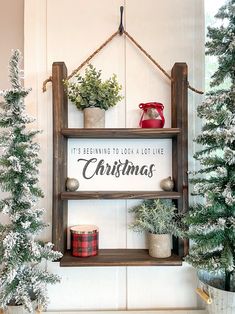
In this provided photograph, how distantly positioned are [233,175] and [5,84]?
123 cm

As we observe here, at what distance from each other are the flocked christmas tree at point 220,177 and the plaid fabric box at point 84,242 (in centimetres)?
45

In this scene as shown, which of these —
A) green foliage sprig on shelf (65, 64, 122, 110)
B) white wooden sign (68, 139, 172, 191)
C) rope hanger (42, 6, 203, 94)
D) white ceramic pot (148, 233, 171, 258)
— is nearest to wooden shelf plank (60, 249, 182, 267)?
white ceramic pot (148, 233, 171, 258)

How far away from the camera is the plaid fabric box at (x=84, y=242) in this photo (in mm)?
1271

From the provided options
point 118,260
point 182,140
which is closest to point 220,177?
point 182,140

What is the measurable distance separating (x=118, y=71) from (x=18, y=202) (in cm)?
82

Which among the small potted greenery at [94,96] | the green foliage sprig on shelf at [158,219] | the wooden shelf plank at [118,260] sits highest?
the small potted greenery at [94,96]

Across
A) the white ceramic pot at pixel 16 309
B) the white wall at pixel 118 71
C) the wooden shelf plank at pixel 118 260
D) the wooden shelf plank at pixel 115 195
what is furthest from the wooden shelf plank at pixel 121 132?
the white ceramic pot at pixel 16 309

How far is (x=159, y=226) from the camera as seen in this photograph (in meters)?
1.25

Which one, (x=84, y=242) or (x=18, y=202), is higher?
(x=18, y=202)

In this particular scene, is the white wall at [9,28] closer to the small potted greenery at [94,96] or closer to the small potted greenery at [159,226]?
the small potted greenery at [94,96]

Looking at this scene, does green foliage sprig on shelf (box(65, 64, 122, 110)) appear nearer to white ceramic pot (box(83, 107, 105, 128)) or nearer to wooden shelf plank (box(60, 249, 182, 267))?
white ceramic pot (box(83, 107, 105, 128))

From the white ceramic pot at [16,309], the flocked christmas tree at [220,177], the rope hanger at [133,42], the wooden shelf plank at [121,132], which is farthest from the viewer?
the rope hanger at [133,42]

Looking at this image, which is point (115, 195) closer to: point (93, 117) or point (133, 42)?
point (93, 117)

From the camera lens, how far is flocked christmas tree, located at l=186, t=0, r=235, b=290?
1.03m
